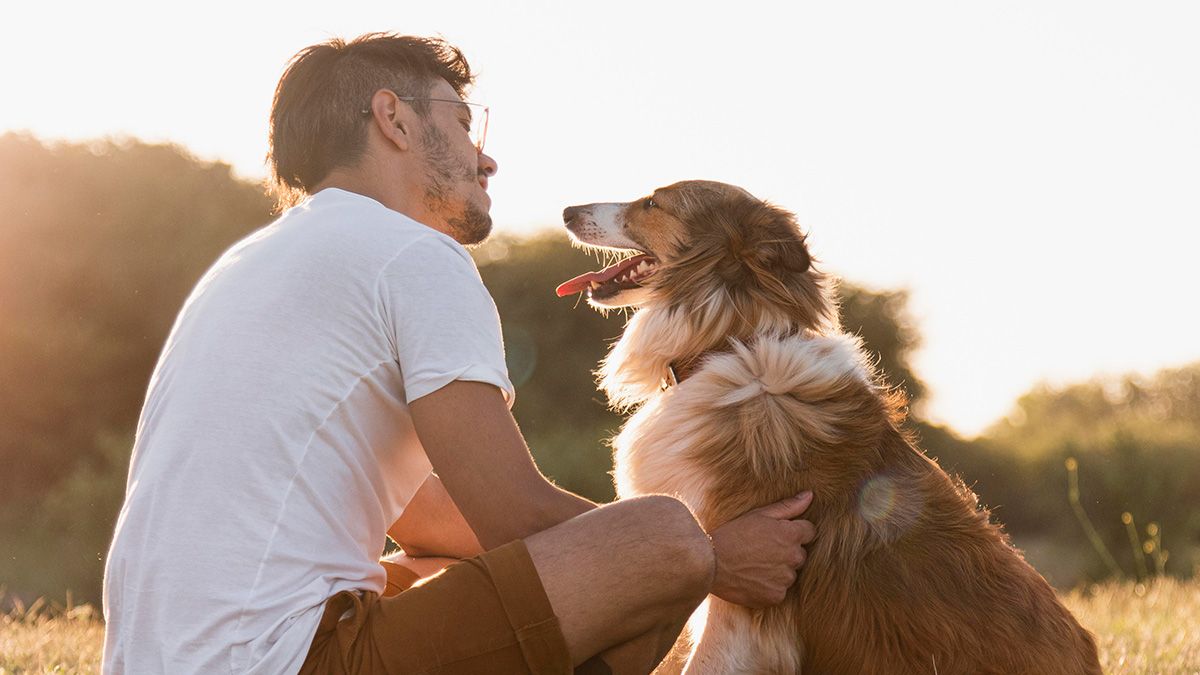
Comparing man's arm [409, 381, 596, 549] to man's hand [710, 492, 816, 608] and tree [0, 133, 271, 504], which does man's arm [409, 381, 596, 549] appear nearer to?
man's hand [710, 492, 816, 608]

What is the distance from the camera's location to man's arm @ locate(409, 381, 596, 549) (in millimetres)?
2277

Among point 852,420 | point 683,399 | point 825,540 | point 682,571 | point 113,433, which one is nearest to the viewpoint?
point 682,571

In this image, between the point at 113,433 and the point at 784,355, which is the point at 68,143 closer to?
the point at 113,433

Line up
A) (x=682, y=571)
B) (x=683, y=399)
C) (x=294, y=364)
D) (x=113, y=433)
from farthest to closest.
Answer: (x=113, y=433), (x=683, y=399), (x=682, y=571), (x=294, y=364)

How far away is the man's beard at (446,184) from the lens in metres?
3.02

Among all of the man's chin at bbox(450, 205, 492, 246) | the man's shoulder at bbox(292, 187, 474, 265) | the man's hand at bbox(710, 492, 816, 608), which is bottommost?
the man's hand at bbox(710, 492, 816, 608)

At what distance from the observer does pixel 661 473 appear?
3268 millimetres

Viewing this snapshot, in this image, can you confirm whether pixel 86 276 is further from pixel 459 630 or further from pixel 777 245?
pixel 459 630

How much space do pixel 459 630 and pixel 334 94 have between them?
1.49 m

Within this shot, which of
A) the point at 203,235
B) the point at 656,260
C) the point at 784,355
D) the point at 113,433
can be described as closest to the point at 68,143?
the point at 203,235

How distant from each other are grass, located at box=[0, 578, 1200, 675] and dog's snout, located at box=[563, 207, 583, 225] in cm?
216

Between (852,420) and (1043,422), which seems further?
(1043,422)

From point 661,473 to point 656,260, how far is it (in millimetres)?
954

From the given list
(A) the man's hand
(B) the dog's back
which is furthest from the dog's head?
(A) the man's hand
